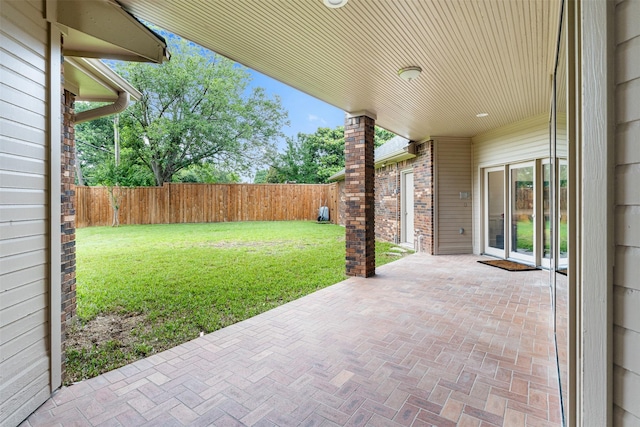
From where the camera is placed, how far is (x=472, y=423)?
1.94m

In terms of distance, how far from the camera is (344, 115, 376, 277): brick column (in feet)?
17.6

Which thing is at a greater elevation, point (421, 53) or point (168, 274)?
point (421, 53)

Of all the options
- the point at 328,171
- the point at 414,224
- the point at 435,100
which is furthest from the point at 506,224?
the point at 328,171

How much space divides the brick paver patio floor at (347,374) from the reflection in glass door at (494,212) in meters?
3.42

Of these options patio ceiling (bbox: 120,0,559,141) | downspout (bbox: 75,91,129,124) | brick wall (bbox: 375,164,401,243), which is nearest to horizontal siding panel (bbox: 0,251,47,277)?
patio ceiling (bbox: 120,0,559,141)

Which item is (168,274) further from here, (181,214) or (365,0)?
(181,214)

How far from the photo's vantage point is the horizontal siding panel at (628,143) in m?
0.95

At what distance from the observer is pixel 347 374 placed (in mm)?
2457

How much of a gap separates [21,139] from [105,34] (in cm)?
116

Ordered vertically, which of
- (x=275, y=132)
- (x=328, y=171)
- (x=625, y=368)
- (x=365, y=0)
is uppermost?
(x=275, y=132)

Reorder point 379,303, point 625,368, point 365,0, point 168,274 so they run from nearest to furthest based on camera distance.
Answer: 1. point 625,368
2. point 365,0
3. point 379,303
4. point 168,274

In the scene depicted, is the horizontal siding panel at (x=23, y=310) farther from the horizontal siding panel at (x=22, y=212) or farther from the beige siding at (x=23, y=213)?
the horizontal siding panel at (x=22, y=212)

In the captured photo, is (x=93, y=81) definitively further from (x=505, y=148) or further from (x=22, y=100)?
(x=505, y=148)

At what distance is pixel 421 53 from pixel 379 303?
2.98 m
